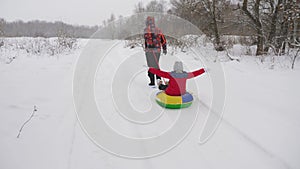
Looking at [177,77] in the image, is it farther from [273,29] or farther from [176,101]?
[273,29]

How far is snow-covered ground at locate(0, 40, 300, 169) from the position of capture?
2.13 metres

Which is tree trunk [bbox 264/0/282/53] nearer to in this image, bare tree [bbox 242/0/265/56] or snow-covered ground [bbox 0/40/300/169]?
bare tree [bbox 242/0/265/56]

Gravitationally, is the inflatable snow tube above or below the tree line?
below

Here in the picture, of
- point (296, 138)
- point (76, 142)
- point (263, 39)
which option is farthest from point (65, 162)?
point (263, 39)

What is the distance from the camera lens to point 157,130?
2820 mm

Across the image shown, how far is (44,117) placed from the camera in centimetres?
305

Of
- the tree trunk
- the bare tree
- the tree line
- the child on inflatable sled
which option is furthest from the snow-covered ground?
the tree line

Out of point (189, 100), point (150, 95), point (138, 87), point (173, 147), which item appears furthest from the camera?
point (138, 87)

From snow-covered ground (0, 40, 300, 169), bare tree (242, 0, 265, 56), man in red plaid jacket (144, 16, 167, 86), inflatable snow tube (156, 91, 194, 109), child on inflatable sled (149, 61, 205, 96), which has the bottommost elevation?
snow-covered ground (0, 40, 300, 169)

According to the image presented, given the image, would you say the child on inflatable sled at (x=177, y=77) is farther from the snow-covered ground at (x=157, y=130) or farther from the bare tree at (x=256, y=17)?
the bare tree at (x=256, y=17)

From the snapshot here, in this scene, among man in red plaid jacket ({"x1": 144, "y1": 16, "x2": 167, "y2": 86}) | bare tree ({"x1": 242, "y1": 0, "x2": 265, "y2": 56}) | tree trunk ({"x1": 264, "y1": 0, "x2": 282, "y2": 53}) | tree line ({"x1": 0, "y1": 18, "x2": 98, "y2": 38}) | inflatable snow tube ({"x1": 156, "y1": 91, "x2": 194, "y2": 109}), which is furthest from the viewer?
tree line ({"x1": 0, "y1": 18, "x2": 98, "y2": 38})

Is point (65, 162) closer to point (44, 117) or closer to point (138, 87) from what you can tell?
point (44, 117)

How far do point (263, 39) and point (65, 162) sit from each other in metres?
9.59

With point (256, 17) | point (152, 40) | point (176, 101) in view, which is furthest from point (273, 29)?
point (176, 101)
